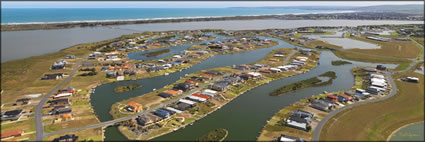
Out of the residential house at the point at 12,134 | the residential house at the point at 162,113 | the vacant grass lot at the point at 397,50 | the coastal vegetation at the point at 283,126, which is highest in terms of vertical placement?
the vacant grass lot at the point at 397,50

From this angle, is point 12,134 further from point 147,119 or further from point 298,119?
point 298,119

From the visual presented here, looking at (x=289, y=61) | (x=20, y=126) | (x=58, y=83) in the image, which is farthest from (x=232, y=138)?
(x=289, y=61)

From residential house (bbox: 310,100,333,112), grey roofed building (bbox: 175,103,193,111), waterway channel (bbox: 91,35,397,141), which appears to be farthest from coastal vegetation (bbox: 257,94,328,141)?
grey roofed building (bbox: 175,103,193,111)

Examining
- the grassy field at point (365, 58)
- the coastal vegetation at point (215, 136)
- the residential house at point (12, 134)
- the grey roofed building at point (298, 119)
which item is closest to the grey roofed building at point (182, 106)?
the coastal vegetation at point (215, 136)

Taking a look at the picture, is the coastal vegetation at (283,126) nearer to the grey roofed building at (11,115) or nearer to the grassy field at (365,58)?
the grey roofed building at (11,115)

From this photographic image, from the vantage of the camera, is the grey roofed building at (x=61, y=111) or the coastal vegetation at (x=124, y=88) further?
the coastal vegetation at (x=124, y=88)

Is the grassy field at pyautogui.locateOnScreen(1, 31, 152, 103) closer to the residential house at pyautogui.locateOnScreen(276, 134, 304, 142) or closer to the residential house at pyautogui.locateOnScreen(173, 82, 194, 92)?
the residential house at pyautogui.locateOnScreen(173, 82, 194, 92)

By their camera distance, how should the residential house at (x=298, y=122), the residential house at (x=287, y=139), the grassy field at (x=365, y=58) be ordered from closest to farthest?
the residential house at (x=287, y=139), the residential house at (x=298, y=122), the grassy field at (x=365, y=58)
